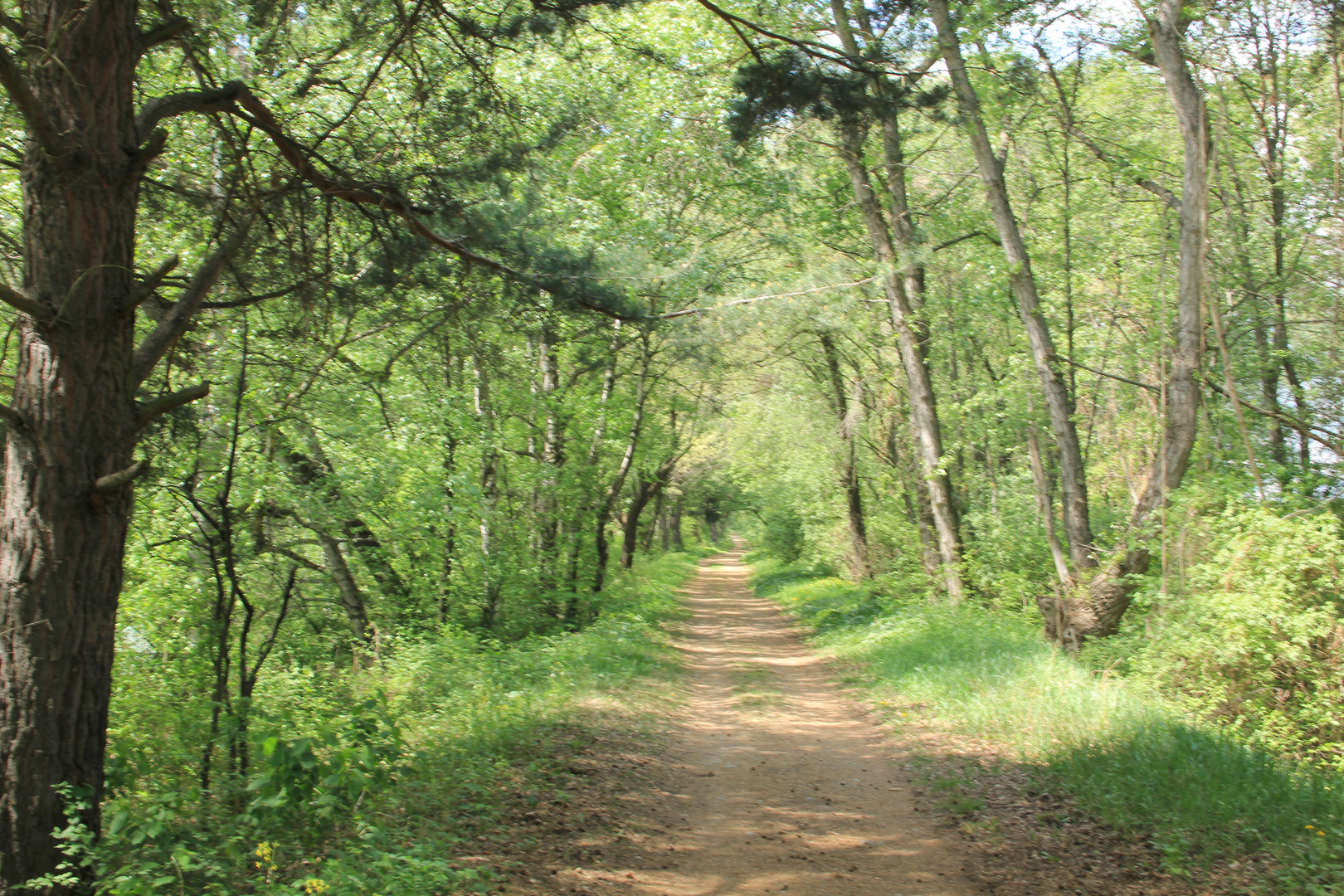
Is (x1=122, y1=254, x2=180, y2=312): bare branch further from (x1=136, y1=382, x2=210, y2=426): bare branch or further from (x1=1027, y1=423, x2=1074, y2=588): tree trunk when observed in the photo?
(x1=1027, y1=423, x2=1074, y2=588): tree trunk

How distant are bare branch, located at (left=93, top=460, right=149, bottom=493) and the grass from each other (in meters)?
5.88

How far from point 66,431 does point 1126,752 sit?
23.3 feet

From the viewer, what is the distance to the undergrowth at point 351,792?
390 centimetres

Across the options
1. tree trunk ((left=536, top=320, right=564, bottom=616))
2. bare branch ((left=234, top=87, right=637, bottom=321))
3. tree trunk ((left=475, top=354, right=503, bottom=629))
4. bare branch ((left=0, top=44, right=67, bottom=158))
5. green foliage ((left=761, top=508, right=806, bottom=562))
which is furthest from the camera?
green foliage ((left=761, top=508, right=806, bottom=562))

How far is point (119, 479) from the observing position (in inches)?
154

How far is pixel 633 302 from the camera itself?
271 inches

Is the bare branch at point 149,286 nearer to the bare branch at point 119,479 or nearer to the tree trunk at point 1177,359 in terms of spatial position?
the bare branch at point 119,479

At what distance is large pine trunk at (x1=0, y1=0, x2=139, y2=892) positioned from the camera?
3.78 m

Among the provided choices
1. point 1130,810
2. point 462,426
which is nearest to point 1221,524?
point 1130,810

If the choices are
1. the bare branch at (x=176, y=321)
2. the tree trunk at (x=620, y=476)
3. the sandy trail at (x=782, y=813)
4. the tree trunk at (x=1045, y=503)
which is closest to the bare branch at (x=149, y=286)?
the bare branch at (x=176, y=321)

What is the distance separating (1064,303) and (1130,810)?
12.4 m

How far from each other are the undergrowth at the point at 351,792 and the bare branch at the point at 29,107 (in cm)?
304

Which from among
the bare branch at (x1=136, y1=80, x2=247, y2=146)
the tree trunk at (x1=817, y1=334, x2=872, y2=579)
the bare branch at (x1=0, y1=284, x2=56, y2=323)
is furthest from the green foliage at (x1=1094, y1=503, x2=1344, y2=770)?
the tree trunk at (x1=817, y1=334, x2=872, y2=579)

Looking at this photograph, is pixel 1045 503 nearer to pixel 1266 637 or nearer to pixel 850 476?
pixel 1266 637
